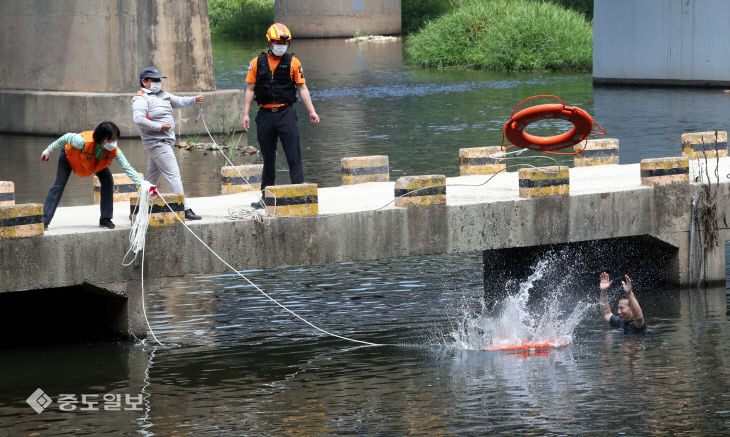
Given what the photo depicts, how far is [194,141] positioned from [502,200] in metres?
15.8

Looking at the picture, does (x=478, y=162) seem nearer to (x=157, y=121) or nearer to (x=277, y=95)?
(x=277, y=95)

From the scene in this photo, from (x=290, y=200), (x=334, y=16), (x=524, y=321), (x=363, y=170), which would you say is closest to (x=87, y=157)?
(x=290, y=200)

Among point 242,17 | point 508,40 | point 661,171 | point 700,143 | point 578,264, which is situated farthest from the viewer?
point 242,17

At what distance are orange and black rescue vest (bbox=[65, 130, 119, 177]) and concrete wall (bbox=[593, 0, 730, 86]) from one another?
92.2 feet

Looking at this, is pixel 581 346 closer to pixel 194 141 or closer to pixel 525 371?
pixel 525 371

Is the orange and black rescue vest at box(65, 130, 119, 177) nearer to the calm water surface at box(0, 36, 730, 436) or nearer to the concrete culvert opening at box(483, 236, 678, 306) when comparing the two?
the calm water surface at box(0, 36, 730, 436)

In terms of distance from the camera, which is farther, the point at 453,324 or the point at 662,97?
the point at 662,97

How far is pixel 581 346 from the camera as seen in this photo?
14.2 m

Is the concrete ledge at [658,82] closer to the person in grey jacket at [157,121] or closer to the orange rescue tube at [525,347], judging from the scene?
the orange rescue tube at [525,347]

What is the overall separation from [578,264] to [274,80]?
495 cm

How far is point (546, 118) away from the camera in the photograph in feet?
48.7

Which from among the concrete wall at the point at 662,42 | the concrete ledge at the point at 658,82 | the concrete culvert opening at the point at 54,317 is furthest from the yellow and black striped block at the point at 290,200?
the concrete ledge at the point at 658,82

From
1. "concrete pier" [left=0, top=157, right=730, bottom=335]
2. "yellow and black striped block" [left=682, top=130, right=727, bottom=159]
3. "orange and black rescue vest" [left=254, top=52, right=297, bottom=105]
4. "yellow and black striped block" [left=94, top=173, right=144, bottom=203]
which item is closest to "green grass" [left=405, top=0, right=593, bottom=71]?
"yellow and black striped block" [left=682, top=130, right=727, bottom=159]

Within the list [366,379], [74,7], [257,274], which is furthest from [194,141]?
[366,379]
